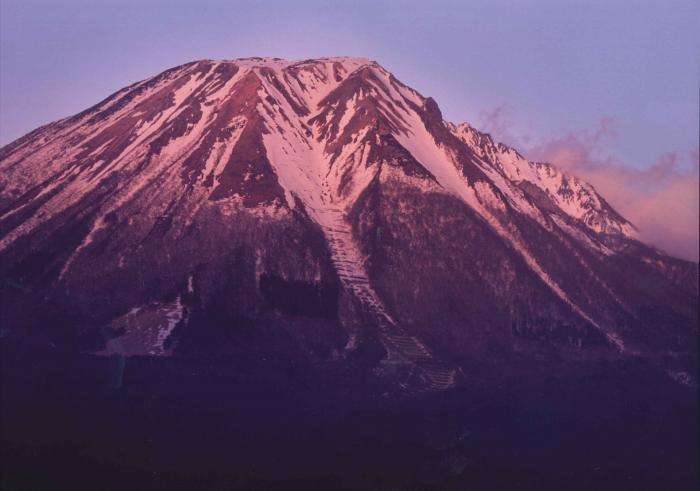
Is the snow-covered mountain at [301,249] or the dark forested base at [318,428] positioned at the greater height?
the snow-covered mountain at [301,249]

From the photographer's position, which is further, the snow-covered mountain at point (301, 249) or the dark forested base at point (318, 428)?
the snow-covered mountain at point (301, 249)

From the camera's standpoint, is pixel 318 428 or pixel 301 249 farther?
pixel 301 249

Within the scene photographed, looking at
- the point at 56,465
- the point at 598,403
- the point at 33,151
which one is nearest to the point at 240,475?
the point at 56,465

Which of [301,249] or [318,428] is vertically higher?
[301,249]
